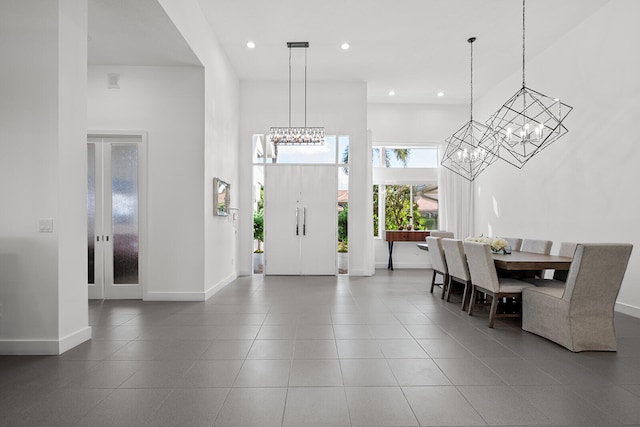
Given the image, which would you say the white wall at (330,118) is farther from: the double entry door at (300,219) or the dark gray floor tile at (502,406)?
the dark gray floor tile at (502,406)

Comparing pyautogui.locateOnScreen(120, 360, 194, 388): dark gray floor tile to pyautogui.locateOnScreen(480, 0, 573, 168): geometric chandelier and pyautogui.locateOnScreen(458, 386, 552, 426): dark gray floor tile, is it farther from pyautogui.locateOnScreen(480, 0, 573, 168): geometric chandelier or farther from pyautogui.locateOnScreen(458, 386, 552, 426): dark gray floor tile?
pyautogui.locateOnScreen(480, 0, 573, 168): geometric chandelier

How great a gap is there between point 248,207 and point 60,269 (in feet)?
15.2

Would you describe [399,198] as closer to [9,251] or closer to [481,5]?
[481,5]

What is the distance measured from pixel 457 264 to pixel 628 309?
6.84 ft

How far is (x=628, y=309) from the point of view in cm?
466

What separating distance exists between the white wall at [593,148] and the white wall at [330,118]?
3.03 metres

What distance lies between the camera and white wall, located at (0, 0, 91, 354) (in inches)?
125

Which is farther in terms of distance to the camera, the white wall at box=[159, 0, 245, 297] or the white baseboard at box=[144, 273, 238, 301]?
the white baseboard at box=[144, 273, 238, 301]

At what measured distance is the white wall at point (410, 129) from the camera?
8.92 m

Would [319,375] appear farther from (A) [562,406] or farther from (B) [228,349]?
(A) [562,406]

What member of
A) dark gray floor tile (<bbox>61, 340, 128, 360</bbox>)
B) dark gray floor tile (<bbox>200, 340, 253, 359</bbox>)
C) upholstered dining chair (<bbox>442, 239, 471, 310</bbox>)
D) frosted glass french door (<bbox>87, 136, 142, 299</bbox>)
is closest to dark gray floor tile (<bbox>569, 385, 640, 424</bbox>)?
upholstered dining chair (<bbox>442, 239, 471, 310</bbox>)

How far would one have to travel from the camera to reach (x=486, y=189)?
834 cm

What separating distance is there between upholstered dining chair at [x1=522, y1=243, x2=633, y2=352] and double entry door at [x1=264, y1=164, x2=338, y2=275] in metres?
4.89

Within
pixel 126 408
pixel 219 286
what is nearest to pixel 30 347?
pixel 126 408
